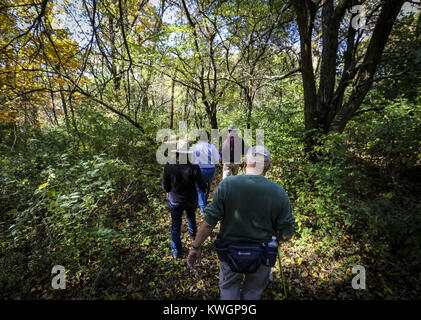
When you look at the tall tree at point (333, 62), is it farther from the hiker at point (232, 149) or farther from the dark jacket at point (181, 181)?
the dark jacket at point (181, 181)

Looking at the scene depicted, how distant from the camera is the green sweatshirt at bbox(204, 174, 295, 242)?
1.67m

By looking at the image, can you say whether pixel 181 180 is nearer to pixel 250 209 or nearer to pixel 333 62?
pixel 250 209

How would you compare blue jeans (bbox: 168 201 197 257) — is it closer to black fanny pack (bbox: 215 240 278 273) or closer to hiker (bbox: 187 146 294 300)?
hiker (bbox: 187 146 294 300)

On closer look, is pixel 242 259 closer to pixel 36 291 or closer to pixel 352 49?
pixel 36 291

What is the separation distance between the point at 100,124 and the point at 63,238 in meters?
3.89

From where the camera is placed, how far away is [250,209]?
1671 millimetres

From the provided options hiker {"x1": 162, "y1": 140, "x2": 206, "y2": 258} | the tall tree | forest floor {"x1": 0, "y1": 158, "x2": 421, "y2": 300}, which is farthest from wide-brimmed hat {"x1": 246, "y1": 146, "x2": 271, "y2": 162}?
the tall tree

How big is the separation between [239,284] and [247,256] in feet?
1.47

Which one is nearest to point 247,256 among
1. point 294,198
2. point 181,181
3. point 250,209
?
point 250,209

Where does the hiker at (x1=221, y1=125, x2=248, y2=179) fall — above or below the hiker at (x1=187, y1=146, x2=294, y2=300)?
above

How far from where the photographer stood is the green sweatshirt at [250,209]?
1.67 metres

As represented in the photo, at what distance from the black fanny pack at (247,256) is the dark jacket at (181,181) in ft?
4.56

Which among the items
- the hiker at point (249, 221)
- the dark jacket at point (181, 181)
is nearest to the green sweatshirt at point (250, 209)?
the hiker at point (249, 221)
